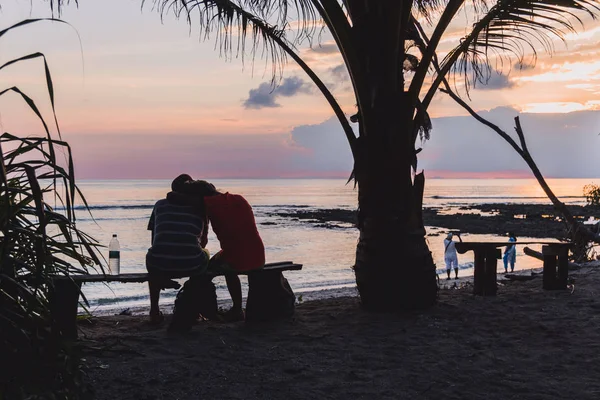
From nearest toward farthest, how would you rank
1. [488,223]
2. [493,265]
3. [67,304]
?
[67,304] → [493,265] → [488,223]

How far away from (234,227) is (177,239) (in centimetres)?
57

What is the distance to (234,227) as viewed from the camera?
5.95m

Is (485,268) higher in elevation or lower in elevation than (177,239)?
lower

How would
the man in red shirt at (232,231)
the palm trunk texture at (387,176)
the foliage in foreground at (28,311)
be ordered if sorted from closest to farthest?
the foliage in foreground at (28,311) → the man in red shirt at (232,231) → the palm trunk texture at (387,176)

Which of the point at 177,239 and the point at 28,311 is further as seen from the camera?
the point at 177,239

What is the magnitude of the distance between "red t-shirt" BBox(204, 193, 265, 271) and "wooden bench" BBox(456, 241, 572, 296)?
3.08 metres

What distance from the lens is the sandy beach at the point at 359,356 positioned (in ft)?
14.7

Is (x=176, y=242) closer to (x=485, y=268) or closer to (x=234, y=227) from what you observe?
(x=234, y=227)

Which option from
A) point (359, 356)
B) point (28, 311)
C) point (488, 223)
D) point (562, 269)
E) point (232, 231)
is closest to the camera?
point (28, 311)

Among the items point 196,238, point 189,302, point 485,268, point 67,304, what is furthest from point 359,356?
point 485,268

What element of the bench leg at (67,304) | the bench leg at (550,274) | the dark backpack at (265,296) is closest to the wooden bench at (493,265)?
the bench leg at (550,274)

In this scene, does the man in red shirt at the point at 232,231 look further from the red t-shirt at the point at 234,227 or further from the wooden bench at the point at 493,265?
the wooden bench at the point at 493,265

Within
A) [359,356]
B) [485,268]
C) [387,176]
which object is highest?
[387,176]

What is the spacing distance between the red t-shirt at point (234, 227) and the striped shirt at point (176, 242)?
0.82ft
